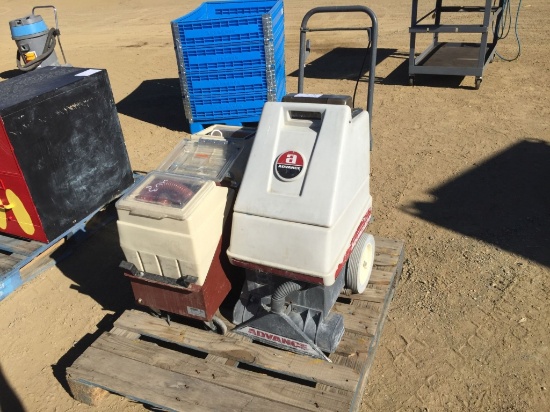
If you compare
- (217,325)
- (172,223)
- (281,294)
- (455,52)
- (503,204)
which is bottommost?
(503,204)

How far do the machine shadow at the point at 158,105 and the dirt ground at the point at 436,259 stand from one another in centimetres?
4

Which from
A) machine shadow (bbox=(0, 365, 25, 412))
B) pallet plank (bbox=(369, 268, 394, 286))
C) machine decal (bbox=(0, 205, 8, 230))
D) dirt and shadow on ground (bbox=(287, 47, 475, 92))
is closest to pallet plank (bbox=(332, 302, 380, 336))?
pallet plank (bbox=(369, 268, 394, 286))

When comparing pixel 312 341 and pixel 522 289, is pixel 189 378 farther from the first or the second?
pixel 522 289

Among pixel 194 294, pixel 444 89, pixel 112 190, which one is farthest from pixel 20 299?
pixel 444 89

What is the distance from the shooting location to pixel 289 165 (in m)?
2.64

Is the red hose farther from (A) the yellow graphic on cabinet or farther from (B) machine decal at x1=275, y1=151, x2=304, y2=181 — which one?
(A) the yellow graphic on cabinet

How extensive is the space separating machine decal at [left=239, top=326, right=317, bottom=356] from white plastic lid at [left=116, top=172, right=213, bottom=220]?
2.78 ft

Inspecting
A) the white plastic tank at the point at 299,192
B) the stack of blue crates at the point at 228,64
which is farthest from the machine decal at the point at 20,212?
the stack of blue crates at the point at 228,64

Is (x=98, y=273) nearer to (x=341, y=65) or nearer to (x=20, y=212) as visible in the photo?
(x=20, y=212)

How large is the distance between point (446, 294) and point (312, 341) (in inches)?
51.2

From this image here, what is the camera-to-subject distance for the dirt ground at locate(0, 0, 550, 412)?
9.99 feet

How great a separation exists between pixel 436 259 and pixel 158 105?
5.18m

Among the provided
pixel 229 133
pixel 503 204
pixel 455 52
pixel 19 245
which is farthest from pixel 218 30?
pixel 455 52

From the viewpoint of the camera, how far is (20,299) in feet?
12.7
